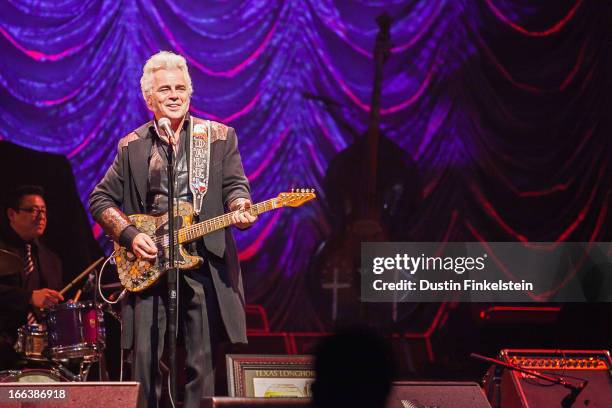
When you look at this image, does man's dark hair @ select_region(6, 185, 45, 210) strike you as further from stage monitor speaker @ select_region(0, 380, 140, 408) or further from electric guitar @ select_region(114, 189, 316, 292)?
stage monitor speaker @ select_region(0, 380, 140, 408)

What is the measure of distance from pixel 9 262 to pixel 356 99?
2.90m

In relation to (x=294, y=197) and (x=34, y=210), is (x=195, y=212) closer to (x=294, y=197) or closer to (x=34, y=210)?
(x=294, y=197)

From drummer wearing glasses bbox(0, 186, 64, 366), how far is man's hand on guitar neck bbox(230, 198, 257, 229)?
2.40 metres

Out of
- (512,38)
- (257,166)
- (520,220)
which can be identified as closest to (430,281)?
(520,220)

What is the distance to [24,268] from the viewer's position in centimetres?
653

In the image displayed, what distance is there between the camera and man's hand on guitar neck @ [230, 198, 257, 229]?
164 inches

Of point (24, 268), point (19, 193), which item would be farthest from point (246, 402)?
point (19, 193)

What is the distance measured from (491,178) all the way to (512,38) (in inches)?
45.1

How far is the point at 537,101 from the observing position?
A: 7172mm

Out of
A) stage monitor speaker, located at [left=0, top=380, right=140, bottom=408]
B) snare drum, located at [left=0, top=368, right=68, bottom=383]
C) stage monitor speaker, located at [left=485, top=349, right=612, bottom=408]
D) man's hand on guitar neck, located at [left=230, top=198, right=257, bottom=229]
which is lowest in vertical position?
snare drum, located at [left=0, top=368, right=68, bottom=383]

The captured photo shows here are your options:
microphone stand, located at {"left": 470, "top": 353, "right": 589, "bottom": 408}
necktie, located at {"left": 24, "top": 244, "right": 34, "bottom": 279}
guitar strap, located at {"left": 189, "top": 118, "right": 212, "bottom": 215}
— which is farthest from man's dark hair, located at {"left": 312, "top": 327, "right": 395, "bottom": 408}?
necktie, located at {"left": 24, "top": 244, "right": 34, "bottom": 279}

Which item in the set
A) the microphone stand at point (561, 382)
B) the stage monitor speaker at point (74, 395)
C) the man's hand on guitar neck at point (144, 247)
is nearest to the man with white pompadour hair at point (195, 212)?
the man's hand on guitar neck at point (144, 247)

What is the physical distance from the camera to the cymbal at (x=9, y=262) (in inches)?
237

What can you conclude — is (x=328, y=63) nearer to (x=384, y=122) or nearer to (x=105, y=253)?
(x=384, y=122)
